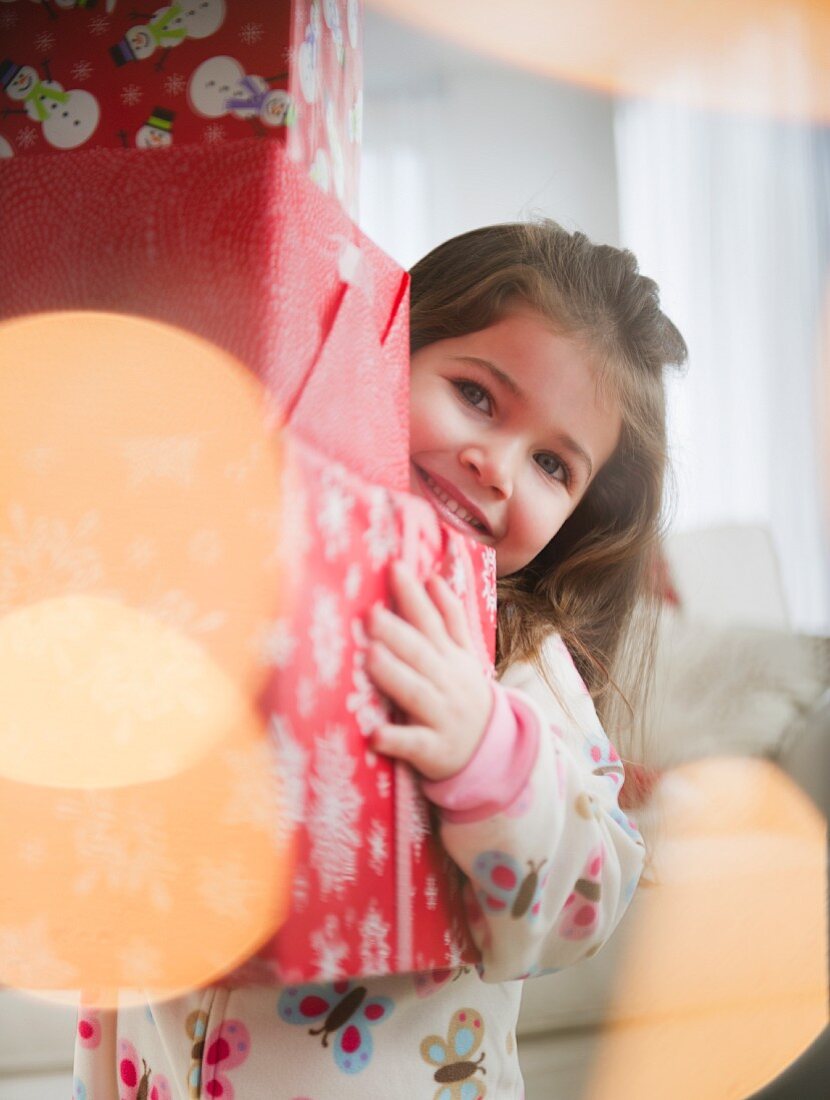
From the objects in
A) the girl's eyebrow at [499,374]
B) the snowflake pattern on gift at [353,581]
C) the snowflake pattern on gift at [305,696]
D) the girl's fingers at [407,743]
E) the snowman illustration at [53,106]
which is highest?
the snowman illustration at [53,106]

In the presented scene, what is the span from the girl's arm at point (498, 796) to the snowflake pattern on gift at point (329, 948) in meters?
0.07

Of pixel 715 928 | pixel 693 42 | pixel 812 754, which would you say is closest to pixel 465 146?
pixel 693 42

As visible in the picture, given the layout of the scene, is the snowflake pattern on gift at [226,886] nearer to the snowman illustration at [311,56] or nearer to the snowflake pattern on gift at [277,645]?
the snowflake pattern on gift at [277,645]

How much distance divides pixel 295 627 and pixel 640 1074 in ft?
2.86

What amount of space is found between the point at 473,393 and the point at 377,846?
0.34 meters

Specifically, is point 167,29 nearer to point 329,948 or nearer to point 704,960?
point 329,948

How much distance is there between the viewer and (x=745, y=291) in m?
2.66

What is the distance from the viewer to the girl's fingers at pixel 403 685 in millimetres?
390

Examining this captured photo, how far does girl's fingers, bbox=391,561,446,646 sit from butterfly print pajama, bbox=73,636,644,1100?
5 centimetres

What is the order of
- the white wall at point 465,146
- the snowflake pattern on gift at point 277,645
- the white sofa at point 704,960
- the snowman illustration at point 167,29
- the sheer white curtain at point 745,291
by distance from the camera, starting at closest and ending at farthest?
the snowflake pattern on gift at point 277,645 → the snowman illustration at point 167,29 → the white sofa at point 704,960 → the sheer white curtain at point 745,291 → the white wall at point 465,146

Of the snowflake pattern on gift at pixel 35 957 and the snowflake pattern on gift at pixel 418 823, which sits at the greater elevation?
the snowflake pattern on gift at pixel 418 823

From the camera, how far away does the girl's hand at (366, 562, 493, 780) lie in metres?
0.39

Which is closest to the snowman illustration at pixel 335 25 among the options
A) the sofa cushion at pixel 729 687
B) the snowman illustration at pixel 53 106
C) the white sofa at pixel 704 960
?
the snowman illustration at pixel 53 106

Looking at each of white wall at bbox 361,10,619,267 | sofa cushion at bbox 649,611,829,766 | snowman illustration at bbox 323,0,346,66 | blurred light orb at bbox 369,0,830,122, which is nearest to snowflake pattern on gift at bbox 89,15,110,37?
snowman illustration at bbox 323,0,346,66
